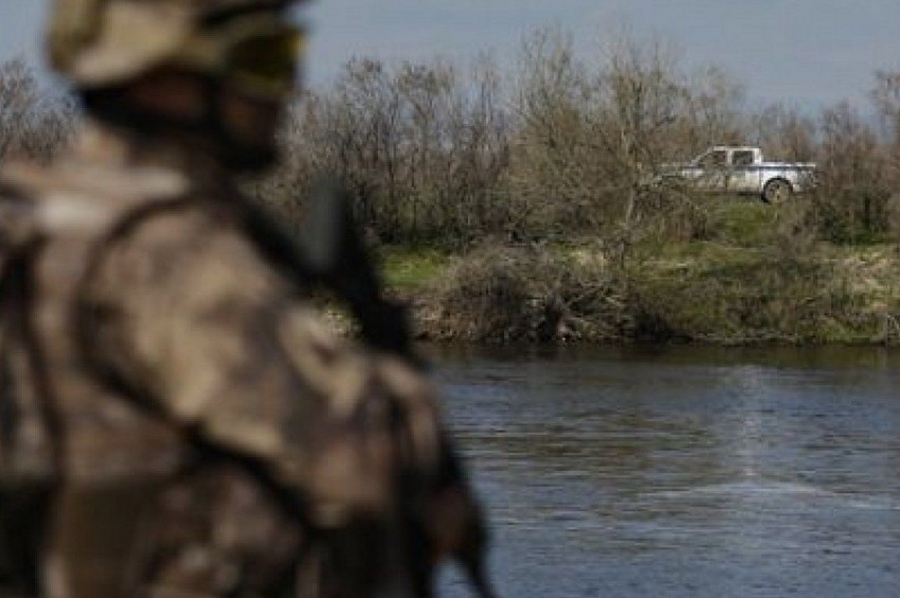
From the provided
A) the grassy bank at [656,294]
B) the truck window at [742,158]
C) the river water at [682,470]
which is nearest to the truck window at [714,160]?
the truck window at [742,158]

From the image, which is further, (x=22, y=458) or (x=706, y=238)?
(x=706, y=238)

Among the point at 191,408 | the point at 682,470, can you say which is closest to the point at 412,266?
the point at 682,470

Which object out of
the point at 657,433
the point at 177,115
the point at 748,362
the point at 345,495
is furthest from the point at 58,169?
the point at 748,362

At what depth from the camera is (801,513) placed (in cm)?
2309

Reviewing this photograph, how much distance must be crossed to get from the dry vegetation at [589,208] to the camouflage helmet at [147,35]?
126 feet

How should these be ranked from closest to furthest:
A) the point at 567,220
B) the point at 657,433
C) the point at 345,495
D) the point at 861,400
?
the point at 345,495 < the point at 657,433 < the point at 861,400 < the point at 567,220

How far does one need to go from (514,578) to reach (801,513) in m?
5.17

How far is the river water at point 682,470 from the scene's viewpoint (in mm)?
19266

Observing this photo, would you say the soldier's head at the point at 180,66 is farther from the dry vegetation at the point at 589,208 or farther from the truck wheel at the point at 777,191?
the truck wheel at the point at 777,191

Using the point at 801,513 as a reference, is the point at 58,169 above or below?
above

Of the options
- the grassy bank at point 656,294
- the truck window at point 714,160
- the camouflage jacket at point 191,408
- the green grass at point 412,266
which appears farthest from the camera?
the truck window at point 714,160

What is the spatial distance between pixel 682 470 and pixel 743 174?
31.5 meters

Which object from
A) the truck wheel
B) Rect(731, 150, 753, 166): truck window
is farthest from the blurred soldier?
the truck wheel

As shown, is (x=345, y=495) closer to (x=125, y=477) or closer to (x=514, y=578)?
(x=125, y=477)
